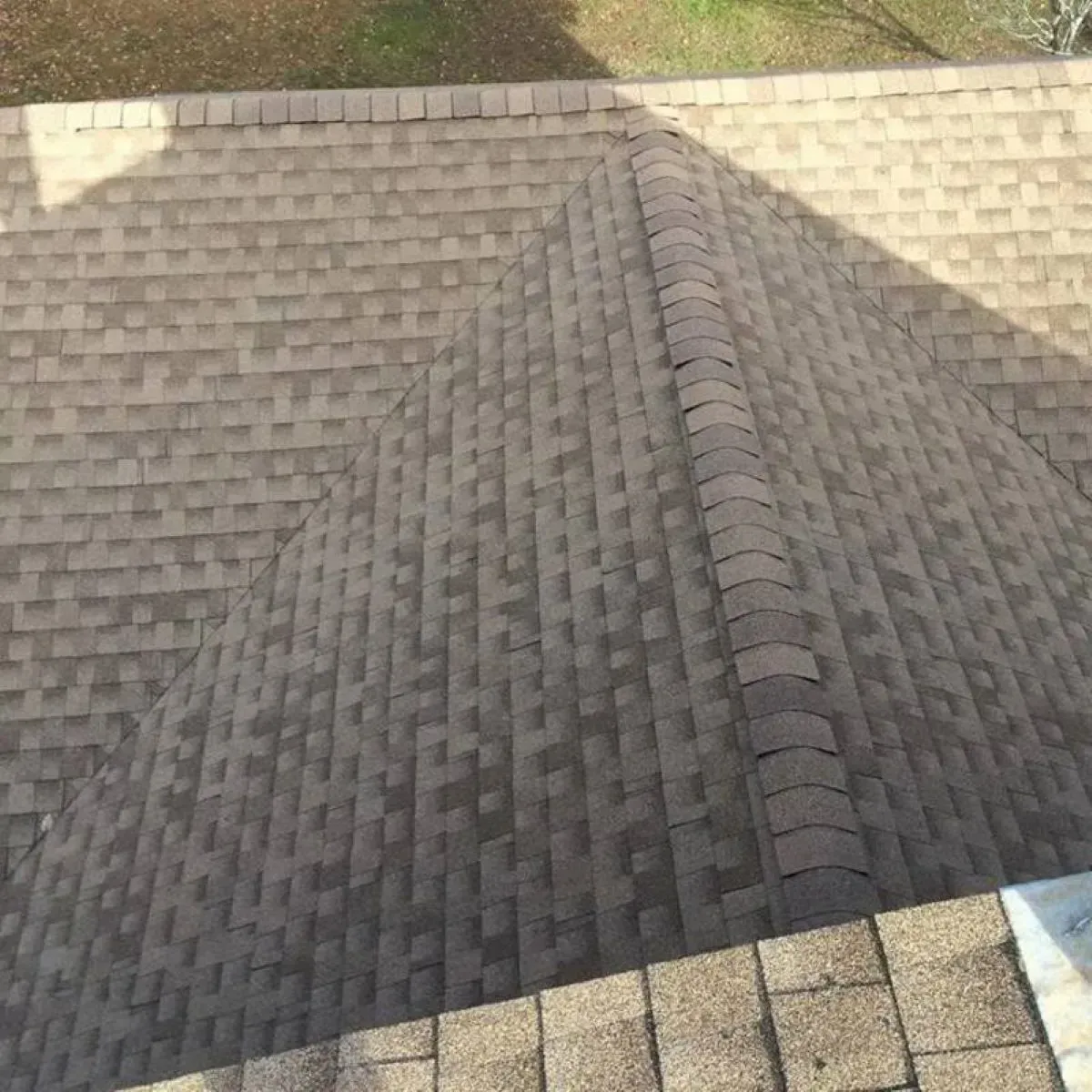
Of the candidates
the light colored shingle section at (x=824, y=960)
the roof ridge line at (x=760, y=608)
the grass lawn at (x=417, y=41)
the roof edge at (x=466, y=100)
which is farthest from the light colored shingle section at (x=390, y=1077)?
the grass lawn at (x=417, y=41)

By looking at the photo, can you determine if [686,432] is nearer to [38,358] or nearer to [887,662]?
[887,662]

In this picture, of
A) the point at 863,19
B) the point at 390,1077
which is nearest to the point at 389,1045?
the point at 390,1077

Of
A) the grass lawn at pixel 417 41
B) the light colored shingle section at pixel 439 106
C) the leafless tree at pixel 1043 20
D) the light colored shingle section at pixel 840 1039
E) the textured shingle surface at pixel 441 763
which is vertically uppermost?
the light colored shingle section at pixel 840 1039

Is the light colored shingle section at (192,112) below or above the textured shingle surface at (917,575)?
above

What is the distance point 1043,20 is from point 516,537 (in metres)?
21.2

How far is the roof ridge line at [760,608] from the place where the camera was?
6547 millimetres

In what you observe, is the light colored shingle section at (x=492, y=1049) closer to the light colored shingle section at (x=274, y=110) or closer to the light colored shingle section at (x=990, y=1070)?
the light colored shingle section at (x=990, y=1070)

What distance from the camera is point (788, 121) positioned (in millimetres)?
12992

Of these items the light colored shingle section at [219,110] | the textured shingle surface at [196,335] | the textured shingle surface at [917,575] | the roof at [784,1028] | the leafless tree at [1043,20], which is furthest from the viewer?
the leafless tree at [1043,20]

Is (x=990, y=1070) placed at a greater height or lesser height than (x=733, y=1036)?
greater

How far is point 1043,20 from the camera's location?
25578 millimetres

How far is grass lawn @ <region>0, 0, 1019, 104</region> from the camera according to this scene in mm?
24844

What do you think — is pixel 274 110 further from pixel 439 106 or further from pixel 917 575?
pixel 917 575

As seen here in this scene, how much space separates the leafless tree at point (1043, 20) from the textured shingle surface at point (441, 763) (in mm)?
16550
